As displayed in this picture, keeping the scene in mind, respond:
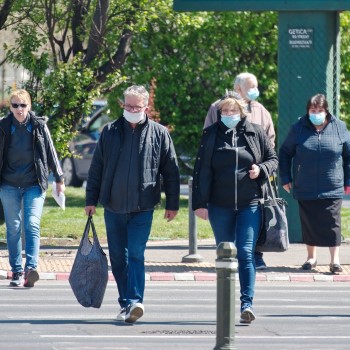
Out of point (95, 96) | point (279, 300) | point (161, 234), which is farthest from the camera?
point (161, 234)

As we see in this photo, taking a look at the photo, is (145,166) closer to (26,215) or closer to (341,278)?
(26,215)

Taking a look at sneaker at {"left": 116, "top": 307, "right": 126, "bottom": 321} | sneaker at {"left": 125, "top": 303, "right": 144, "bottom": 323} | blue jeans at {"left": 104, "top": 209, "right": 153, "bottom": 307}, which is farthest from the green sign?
sneaker at {"left": 125, "top": 303, "right": 144, "bottom": 323}

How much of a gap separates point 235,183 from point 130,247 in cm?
95

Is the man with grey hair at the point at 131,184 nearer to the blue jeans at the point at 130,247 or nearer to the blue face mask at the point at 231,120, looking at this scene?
the blue jeans at the point at 130,247

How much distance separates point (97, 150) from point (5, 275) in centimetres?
319

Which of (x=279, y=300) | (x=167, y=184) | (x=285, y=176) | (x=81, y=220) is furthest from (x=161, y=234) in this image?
(x=167, y=184)

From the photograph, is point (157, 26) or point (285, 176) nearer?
point (285, 176)

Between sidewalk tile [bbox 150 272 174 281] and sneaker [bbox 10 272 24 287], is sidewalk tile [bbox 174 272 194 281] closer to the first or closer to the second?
sidewalk tile [bbox 150 272 174 281]

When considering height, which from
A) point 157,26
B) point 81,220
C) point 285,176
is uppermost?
point 157,26

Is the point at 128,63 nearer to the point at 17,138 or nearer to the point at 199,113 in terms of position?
the point at 199,113

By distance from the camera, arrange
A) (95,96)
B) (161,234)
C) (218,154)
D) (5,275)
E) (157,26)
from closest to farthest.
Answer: (218,154) → (5,275) → (95,96) → (161,234) → (157,26)

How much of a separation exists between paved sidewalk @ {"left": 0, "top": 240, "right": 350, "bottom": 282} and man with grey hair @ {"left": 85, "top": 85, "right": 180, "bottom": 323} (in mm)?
3029

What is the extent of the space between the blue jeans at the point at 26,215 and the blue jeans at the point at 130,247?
2.04 meters

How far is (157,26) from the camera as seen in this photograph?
71.8 ft
